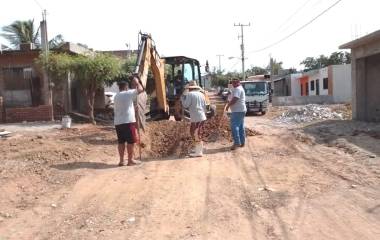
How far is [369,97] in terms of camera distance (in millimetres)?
22312

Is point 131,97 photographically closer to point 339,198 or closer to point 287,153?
point 287,153

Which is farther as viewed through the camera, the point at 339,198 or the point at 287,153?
the point at 287,153

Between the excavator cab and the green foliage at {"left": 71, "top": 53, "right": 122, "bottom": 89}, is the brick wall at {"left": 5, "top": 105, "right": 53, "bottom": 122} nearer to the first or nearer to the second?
the green foliage at {"left": 71, "top": 53, "right": 122, "bottom": 89}

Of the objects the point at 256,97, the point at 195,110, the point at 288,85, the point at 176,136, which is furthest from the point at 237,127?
the point at 288,85

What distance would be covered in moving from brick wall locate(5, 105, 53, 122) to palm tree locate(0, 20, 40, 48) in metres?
15.2

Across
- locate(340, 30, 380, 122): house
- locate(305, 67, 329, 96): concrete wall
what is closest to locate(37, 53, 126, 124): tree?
locate(340, 30, 380, 122): house

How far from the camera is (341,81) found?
163ft

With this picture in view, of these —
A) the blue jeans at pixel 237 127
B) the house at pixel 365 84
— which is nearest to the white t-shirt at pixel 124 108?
the blue jeans at pixel 237 127

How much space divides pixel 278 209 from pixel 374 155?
16.6ft

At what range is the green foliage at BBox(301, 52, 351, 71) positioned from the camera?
293 ft

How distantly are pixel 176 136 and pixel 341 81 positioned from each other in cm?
3815

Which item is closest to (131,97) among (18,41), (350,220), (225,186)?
(225,186)

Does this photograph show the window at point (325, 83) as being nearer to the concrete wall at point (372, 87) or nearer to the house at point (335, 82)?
the house at point (335, 82)

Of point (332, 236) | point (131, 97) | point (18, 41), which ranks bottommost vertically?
point (332, 236)
